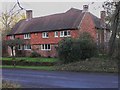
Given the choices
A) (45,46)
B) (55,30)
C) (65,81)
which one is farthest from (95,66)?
(45,46)

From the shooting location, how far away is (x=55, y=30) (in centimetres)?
5628

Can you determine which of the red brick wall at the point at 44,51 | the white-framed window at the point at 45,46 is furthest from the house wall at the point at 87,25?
the white-framed window at the point at 45,46

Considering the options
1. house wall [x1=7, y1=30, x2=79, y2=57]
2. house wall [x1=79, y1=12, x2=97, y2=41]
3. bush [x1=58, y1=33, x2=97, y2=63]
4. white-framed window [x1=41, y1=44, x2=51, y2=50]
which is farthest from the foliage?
white-framed window [x1=41, y1=44, x2=51, y2=50]

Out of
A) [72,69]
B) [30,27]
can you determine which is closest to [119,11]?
[72,69]

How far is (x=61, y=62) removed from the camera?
124 ft

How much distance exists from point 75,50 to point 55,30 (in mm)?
19399

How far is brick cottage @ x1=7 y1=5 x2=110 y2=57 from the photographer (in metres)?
53.8

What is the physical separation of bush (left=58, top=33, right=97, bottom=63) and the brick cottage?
12533 mm

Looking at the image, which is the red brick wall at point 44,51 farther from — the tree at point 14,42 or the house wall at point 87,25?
the house wall at point 87,25

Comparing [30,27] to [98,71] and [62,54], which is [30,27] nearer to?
[62,54]

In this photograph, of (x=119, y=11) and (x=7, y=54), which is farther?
(x=7, y=54)

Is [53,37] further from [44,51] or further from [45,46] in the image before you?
[44,51]

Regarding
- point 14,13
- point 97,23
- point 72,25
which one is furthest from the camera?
point 97,23

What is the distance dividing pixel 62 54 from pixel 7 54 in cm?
3194
